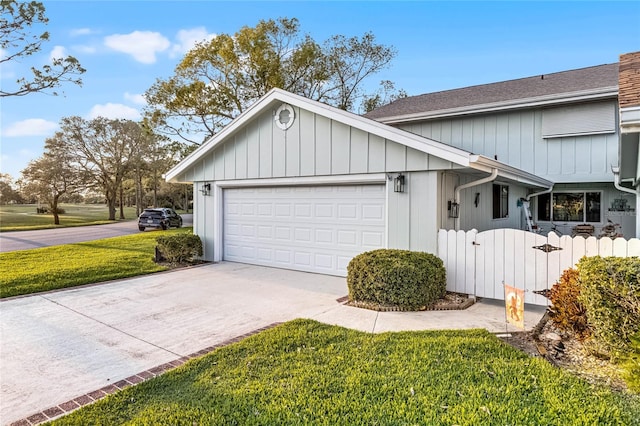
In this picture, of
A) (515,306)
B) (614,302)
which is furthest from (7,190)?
(614,302)

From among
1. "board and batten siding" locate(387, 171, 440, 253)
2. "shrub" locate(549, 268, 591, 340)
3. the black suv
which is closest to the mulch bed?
"board and batten siding" locate(387, 171, 440, 253)

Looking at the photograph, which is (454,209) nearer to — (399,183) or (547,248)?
(399,183)

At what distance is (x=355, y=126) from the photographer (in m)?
7.55

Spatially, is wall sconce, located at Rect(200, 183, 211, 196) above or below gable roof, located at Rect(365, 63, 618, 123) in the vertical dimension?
below

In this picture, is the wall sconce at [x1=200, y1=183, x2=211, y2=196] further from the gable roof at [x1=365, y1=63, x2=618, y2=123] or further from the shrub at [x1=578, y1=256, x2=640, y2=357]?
the shrub at [x1=578, y1=256, x2=640, y2=357]

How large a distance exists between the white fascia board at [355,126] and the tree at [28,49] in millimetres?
6692

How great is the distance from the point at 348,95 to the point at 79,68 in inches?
614

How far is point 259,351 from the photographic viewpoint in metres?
4.12

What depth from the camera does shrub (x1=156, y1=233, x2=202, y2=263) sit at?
9.98 metres

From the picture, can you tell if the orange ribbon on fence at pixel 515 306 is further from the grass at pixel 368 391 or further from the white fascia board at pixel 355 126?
the white fascia board at pixel 355 126

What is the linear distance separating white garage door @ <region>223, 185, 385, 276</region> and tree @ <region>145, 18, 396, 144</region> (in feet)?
44.4

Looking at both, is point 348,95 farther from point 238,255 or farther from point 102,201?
point 102,201

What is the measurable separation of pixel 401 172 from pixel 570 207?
8184 millimetres

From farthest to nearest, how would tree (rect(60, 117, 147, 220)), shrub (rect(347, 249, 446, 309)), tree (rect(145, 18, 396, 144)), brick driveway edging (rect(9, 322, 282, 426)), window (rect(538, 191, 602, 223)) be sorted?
tree (rect(60, 117, 147, 220)), tree (rect(145, 18, 396, 144)), window (rect(538, 191, 602, 223)), shrub (rect(347, 249, 446, 309)), brick driveway edging (rect(9, 322, 282, 426))
